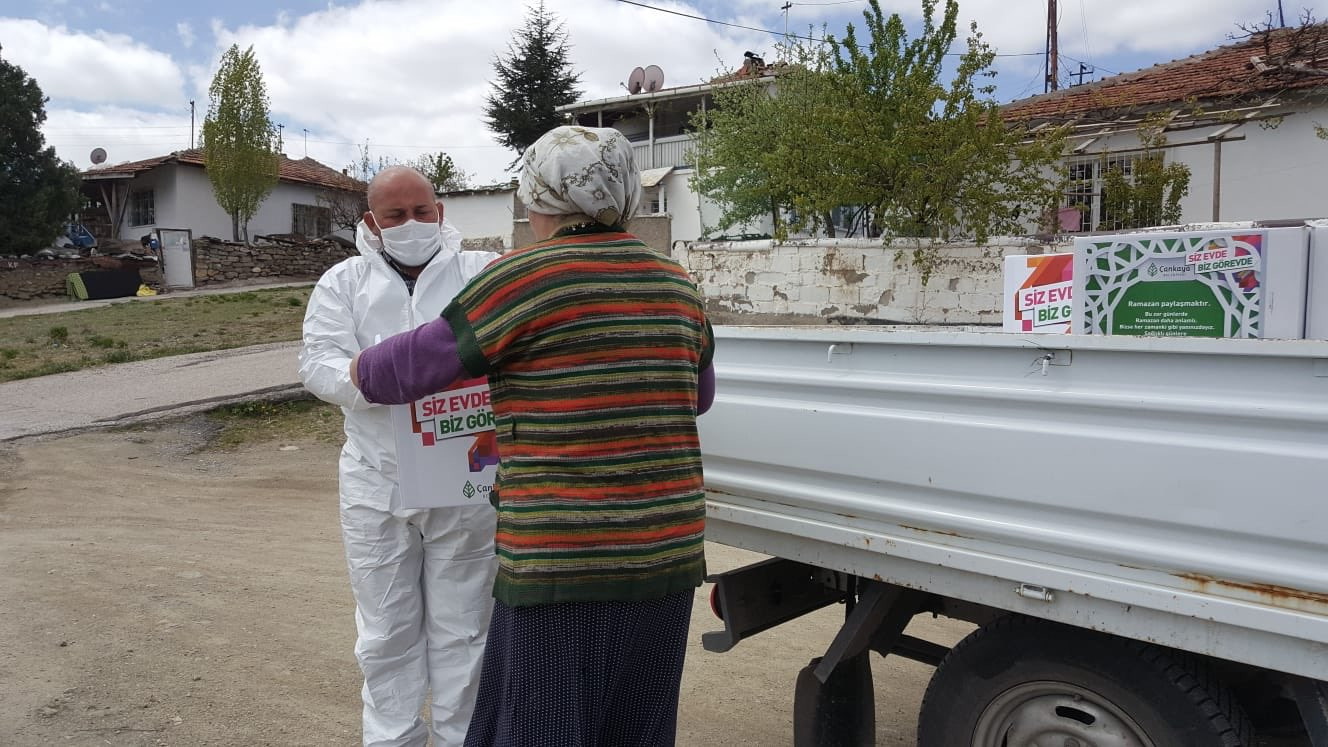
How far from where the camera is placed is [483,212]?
27.6 m

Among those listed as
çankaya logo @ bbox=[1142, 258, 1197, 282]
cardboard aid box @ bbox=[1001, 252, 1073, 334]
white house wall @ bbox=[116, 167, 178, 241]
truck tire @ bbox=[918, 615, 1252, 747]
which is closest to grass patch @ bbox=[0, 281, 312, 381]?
cardboard aid box @ bbox=[1001, 252, 1073, 334]

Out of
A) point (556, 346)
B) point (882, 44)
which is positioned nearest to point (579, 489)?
point (556, 346)

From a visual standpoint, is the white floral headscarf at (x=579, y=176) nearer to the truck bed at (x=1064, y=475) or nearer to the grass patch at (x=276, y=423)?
the truck bed at (x=1064, y=475)

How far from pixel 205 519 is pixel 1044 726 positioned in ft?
18.7

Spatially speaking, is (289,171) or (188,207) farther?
(289,171)

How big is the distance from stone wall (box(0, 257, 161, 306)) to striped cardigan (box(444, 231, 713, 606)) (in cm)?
2800

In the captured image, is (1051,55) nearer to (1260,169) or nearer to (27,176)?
(1260,169)

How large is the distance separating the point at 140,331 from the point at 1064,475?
16602mm

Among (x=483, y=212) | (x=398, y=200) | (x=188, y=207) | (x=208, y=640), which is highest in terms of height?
(x=188, y=207)

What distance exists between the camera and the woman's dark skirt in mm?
1998

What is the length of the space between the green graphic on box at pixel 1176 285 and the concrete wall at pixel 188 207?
1355 inches

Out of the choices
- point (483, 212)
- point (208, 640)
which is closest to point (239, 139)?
point (483, 212)

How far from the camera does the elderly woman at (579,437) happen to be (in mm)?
1938

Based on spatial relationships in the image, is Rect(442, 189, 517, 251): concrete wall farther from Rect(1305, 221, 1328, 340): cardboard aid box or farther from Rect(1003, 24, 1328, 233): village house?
Rect(1305, 221, 1328, 340): cardboard aid box
